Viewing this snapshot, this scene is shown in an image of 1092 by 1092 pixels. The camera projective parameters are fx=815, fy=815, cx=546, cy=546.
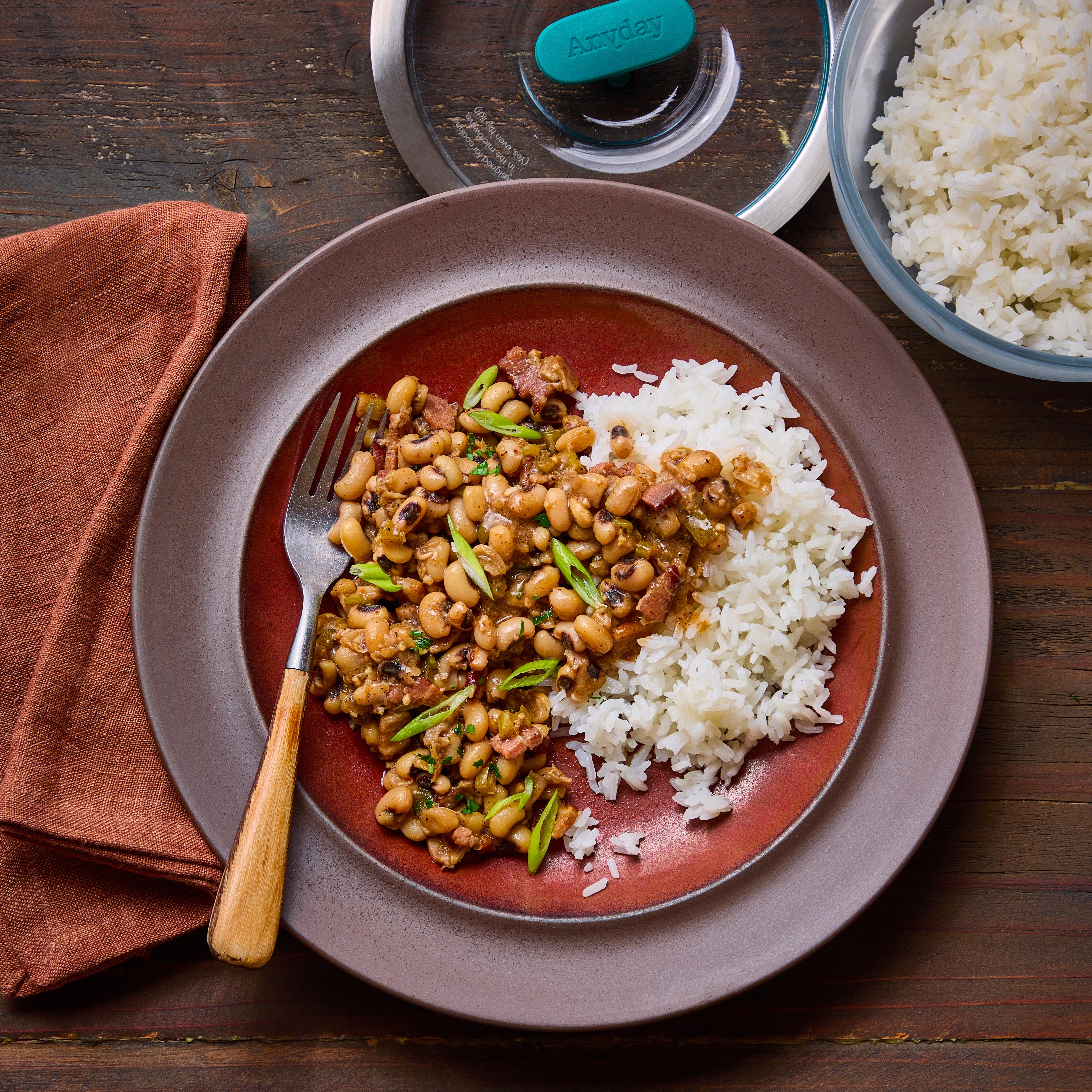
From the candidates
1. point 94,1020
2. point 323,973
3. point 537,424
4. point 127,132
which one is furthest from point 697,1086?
point 127,132

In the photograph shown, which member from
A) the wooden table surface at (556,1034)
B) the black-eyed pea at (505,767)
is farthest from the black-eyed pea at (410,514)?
the wooden table surface at (556,1034)

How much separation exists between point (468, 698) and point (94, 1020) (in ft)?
5.37

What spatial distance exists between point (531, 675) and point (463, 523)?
1.56 ft

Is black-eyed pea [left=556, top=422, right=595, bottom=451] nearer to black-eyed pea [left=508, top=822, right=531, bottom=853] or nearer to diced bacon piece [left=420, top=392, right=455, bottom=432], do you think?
diced bacon piece [left=420, top=392, right=455, bottom=432]

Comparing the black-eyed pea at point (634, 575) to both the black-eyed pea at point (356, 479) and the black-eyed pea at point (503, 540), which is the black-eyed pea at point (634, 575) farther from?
the black-eyed pea at point (356, 479)

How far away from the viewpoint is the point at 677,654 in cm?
236

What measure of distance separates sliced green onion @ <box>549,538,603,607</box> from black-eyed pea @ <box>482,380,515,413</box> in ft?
1.51

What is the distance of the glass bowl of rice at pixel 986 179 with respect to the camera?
225 cm

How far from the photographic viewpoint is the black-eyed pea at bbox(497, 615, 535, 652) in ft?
7.46

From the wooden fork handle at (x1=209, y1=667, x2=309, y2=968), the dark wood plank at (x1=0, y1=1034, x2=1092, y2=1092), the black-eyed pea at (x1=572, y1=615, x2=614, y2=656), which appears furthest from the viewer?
the dark wood plank at (x1=0, y1=1034, x2=1092, y2=1092)

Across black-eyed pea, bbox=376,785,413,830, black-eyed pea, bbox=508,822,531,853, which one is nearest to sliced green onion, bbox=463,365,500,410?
black-eyed pea, bbox=376,785,413,830

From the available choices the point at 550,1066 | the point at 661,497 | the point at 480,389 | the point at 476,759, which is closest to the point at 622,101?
the point at 480,389

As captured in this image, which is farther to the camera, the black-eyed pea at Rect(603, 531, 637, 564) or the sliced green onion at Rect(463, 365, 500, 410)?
the sliced green onion at Rect(463, 365, 500, 410)

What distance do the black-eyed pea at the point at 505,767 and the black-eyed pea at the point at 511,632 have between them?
0.98 ft
